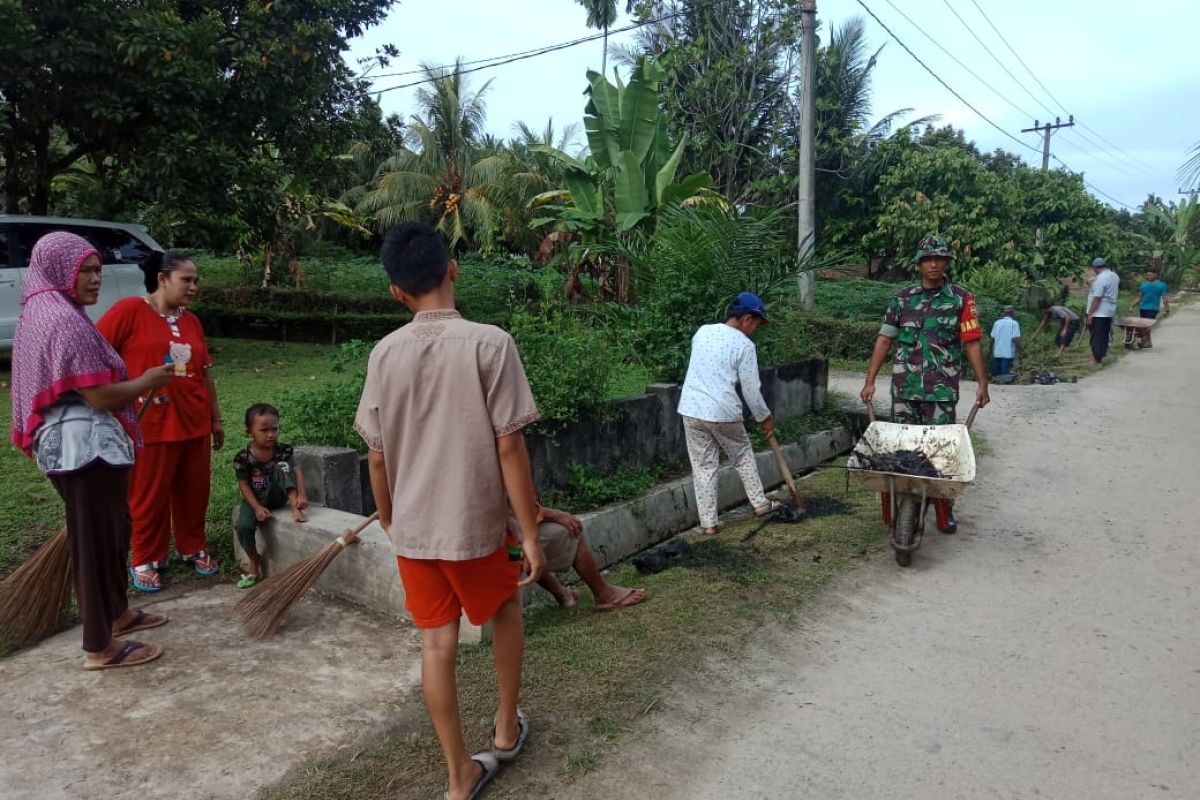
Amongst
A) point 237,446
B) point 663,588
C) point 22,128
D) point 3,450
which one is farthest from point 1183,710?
point 22,128

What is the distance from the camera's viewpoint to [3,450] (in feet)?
20.9

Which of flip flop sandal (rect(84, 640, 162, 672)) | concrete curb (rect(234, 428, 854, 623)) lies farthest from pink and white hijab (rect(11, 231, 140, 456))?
concrete curb (rect(234, 428, 854, 623))

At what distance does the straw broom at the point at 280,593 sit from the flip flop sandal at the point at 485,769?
1317 mm

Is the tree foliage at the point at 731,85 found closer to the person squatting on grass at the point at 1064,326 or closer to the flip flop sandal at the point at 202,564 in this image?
the person squatting on grass at the point at 1064,326

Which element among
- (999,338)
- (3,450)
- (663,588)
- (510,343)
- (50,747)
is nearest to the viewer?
(510,343)

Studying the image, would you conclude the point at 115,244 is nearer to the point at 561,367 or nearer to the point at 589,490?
the point at 561,367

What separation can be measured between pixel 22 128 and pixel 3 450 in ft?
18.8

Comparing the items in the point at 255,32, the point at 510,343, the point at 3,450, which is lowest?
the point at 3,450

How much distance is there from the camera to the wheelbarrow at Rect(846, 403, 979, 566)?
4879 mm

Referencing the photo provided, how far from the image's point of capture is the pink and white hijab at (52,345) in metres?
3.24

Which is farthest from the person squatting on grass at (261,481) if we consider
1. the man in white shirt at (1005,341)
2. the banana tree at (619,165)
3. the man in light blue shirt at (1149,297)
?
the man in light blue shirt at (1149,297)

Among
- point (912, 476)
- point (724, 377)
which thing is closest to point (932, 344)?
point (912, 476)

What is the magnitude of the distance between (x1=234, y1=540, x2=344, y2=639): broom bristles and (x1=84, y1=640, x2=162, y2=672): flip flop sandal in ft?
1.26

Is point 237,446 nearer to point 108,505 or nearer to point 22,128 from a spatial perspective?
point 108,505
